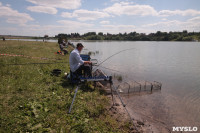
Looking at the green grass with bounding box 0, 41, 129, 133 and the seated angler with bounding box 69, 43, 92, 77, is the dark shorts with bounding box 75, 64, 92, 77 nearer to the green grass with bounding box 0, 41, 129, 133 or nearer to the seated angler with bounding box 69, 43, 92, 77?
the seated angler with bounding box 69, 43, 92, 77

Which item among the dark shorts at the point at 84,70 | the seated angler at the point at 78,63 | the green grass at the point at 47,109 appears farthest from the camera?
the dark shorts at the point at 84,70

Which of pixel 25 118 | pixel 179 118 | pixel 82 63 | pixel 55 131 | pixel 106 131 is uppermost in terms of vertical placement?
pixel 82 63

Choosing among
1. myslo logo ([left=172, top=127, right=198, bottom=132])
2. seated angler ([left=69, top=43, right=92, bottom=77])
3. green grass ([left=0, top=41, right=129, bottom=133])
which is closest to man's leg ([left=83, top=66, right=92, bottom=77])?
seated angler ([left=69, top=43, right=92, bottom=77])

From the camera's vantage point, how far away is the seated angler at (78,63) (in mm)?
6449

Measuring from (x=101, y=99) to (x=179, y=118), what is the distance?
14.5 ft

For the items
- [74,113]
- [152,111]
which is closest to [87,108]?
[74,113]

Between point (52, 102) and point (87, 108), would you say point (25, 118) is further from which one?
point (87, 108)

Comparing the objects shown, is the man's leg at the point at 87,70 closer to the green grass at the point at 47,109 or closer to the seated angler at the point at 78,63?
the seated angler at the point at 78,63

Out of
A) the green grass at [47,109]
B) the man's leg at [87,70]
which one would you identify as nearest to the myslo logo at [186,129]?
the green grass at [47,109]

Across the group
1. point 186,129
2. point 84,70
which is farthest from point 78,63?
point 186,129

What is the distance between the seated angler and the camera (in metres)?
6.45

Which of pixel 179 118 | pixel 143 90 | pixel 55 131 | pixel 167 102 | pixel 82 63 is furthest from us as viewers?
pixel 143 90

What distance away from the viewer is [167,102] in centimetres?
882

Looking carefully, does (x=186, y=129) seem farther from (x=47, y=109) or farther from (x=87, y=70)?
(x=47, y=109)
